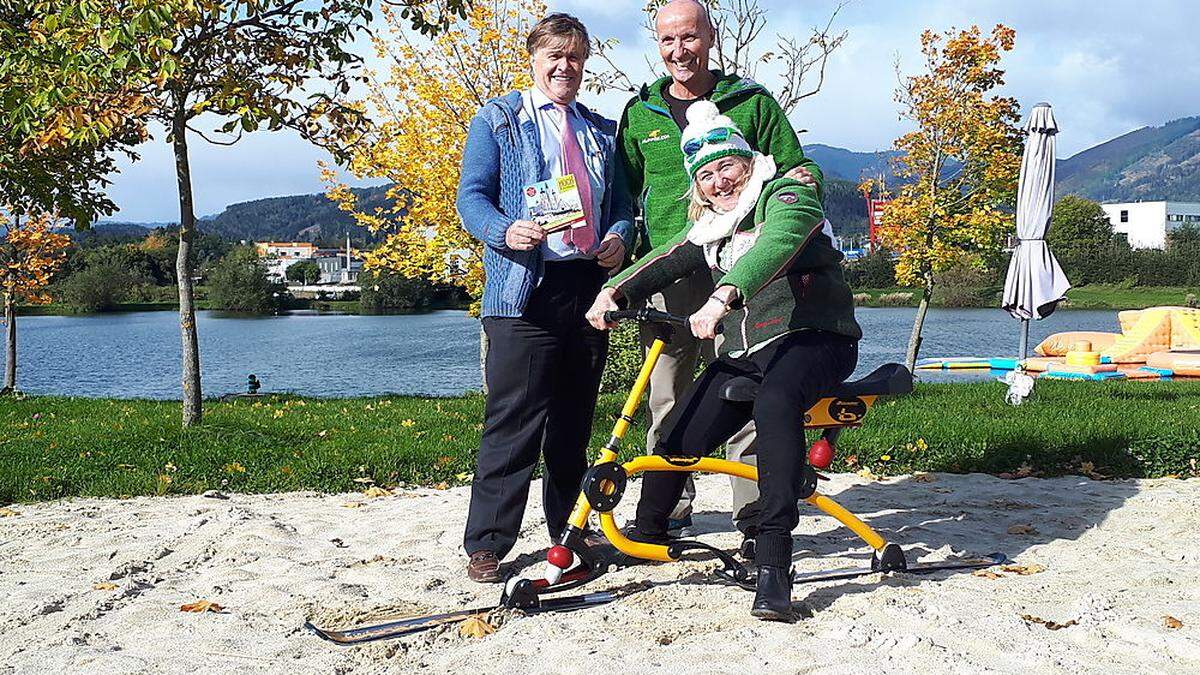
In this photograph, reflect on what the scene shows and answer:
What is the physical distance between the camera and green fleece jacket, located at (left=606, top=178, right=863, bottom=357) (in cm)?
361

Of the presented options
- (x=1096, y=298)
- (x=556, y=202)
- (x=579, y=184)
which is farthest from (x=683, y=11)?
(x=1096, y=298)

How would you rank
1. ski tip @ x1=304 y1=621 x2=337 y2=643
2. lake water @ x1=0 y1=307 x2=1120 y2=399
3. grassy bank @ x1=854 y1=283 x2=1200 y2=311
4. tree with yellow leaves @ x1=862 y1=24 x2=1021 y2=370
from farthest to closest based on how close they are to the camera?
1. grassy bank @ x1=854 y1=283 x2=1200 y2=311
2. lake water @ x1=0 y1=307 x2=1120 y2=399
3. tree with yellow leaves @ x1=862 y1=24 x2=1021 y2=370
4. ski tip @ x1=304 y1=621 x2=337 y2=643

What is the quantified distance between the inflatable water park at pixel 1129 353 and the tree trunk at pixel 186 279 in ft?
41.9

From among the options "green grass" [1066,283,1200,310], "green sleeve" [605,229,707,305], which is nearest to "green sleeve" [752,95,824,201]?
"green sleeve" [605,229,707,305]

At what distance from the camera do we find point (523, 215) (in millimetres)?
4051

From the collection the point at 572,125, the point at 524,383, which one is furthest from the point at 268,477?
the point at 572,125

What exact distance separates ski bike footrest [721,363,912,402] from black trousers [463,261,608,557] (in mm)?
633

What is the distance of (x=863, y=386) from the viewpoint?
12.8ft

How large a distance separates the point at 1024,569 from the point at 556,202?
2.30m

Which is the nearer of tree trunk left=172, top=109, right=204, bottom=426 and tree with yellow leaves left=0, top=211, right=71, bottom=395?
tree trunk left=172, top=109, right=204, bottom=426

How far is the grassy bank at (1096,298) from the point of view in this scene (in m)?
48.2

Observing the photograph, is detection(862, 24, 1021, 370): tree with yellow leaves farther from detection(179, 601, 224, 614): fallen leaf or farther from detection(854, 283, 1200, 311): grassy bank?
detection(854, 283, 1200, 311): grassy bank

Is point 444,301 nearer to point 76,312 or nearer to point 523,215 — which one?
point 76,312

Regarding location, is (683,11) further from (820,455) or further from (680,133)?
(820,455)
